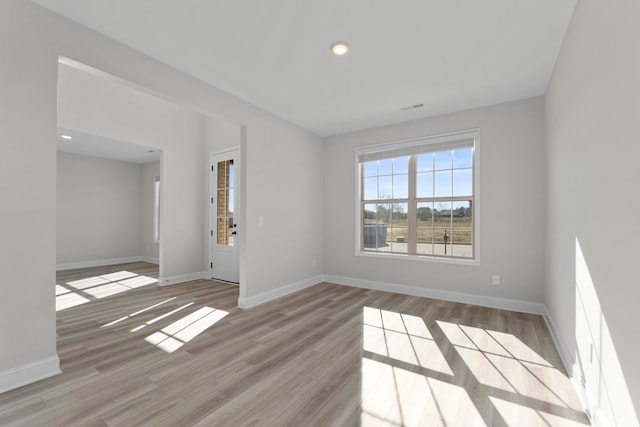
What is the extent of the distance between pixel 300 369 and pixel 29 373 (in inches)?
78.5

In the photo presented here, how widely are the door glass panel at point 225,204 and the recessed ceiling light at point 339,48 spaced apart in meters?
3.43

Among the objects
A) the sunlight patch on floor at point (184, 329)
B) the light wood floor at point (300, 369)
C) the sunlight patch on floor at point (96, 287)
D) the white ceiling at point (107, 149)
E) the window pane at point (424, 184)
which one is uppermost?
the white ceiling at point (107, 149)

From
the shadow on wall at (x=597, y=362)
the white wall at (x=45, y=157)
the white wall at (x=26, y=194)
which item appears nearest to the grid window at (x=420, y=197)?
the white wall at (x=45, y=157)

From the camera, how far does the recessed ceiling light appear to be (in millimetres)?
2586

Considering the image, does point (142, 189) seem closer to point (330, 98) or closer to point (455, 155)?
point (330, 98)

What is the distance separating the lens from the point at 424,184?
4.53 m

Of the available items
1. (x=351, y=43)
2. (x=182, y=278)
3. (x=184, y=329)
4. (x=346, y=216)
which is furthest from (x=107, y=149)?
(x=351, y=43)

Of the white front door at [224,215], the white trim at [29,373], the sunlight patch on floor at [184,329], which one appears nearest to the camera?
the white trim at [29,373]

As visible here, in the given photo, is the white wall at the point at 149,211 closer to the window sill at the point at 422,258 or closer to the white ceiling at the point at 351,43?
the white ceiling at the point at 351,43

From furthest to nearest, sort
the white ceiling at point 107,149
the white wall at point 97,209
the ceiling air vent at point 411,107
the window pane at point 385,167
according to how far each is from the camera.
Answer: the white wall at point 97,209
the white ceiling at point 107,149
the window pane at point 385,167
the ceiling air vent at point 411,107

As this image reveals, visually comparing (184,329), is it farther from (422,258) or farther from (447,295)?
(447,295)

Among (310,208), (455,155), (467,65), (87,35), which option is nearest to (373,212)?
(310,208)

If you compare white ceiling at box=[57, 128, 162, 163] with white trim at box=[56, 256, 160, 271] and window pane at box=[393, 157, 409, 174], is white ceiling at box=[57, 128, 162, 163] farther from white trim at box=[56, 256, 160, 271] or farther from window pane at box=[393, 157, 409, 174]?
window pane at box=[393, 157, 409, 174]

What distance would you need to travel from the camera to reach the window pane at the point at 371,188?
5.07 metres
